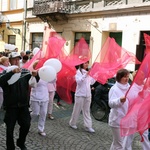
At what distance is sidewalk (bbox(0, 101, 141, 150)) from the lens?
17.6 ft

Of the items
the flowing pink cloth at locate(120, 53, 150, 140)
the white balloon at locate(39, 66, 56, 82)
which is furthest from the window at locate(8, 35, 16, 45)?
the flowing pink cloth at locate(120, 53, 150, 140)

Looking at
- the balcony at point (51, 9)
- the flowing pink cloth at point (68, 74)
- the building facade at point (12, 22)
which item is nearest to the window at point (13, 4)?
the building facade at point (12, 22)

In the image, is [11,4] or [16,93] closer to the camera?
[16,93]

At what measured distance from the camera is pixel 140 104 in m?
3.68

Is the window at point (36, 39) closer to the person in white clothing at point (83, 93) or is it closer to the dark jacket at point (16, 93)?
the person in white clothing at point (83, 93)

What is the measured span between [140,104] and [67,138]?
2.60 meters

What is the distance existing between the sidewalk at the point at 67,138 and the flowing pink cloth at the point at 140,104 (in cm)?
183

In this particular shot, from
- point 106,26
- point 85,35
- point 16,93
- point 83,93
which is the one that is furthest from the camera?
point 85,35

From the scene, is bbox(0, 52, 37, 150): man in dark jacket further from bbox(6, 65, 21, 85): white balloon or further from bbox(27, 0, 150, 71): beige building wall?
bbox(27, 0, 150, 71): beige building wall

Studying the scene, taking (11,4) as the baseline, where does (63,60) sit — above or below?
below

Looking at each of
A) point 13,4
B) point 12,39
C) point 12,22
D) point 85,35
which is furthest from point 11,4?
point 85,35

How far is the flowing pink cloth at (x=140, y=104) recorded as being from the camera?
3.57 meters

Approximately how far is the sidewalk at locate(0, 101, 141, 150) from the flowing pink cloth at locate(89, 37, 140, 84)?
1.27 meters

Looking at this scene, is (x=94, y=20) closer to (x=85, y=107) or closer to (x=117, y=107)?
(x=85, y=107)
